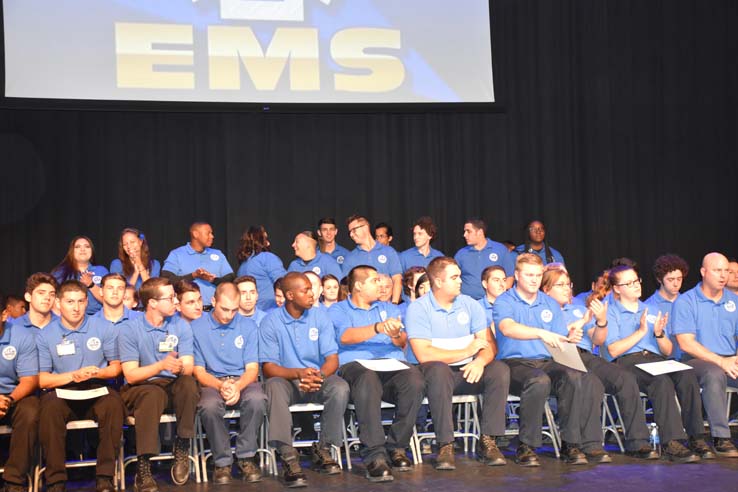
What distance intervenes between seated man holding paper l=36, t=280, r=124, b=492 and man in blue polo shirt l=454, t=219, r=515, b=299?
3757 mm

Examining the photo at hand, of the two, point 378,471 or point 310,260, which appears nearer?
point 378,471

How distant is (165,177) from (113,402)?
4180 millimetres

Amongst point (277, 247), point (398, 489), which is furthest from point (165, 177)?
point (398, 489)

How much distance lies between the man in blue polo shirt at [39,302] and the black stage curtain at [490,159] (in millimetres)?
3180

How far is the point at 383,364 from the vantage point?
5.32 meters

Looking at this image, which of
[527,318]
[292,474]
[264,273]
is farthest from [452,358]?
[264,273]

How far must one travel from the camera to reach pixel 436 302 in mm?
5500

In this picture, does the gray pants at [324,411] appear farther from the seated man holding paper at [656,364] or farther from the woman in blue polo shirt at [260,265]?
the woman in blue polo shirt at [260,265]

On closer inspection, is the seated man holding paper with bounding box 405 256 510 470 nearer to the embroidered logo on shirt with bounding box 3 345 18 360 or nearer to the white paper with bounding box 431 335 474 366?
the white paper with bounding box 431 335 474 366

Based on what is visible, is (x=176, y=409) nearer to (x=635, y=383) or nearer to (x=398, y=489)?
(x=398, y=489)

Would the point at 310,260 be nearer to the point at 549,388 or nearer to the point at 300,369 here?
the point at 300,369

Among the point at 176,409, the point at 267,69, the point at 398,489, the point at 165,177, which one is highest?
the point at 267,69

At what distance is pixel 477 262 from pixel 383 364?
10.2 feet

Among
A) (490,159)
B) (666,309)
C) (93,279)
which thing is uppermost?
(490,159)
